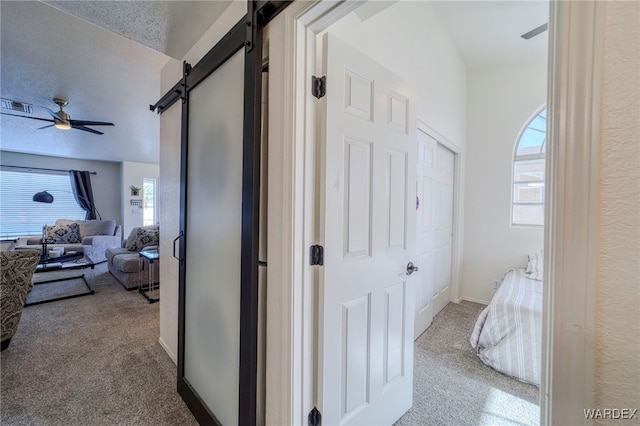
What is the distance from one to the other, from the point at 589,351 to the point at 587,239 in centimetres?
20

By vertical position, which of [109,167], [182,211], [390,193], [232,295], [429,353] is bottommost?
[429,353]

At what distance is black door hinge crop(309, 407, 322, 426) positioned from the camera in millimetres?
1157

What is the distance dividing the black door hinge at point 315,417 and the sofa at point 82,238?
6.41m

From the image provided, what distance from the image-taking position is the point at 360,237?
4.34 ft

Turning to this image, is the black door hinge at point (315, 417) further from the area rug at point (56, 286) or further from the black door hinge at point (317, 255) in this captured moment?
the area rug at point (56, 286)

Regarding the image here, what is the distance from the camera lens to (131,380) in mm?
1938

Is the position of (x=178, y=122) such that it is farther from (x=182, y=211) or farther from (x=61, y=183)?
(x=61, y=183)

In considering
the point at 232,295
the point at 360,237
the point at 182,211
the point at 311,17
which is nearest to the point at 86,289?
the point at 182,211

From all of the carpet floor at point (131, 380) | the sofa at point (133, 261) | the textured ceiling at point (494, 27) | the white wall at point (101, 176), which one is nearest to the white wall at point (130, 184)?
the white wall at point (101, 176)

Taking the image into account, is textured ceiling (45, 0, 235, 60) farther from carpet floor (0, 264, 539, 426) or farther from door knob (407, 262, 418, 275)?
carpet floor (0, 264, 539, 426)

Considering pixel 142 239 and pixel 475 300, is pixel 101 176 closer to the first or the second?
pixel 142 239

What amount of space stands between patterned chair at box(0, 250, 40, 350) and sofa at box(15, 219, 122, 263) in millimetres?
3639

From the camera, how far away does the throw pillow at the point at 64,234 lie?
565cm

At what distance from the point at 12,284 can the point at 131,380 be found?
148 centimetres
